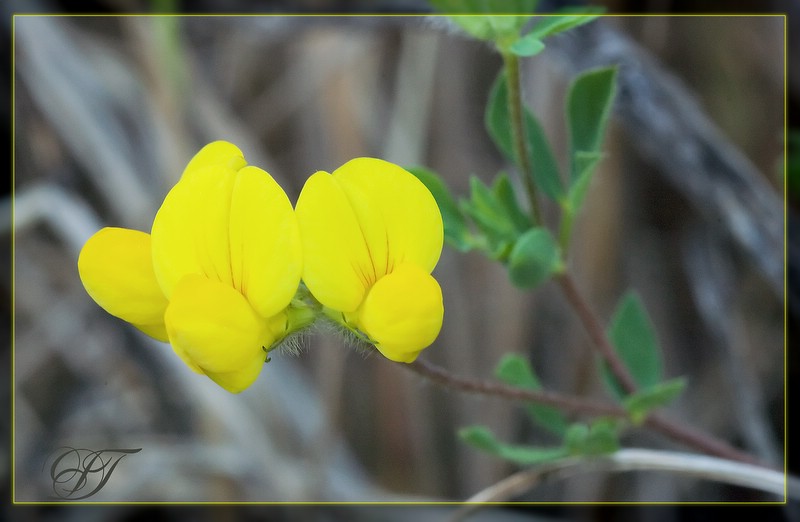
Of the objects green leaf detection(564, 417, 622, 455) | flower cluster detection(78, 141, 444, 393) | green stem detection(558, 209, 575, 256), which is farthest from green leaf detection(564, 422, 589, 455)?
flower cluster detection(78, 141, 444, 393)

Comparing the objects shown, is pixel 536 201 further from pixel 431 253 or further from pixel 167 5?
pixel 167 5

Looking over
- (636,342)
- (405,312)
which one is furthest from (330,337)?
(405,312)

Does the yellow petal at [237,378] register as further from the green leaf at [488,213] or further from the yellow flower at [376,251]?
the green leaf at [488,213]

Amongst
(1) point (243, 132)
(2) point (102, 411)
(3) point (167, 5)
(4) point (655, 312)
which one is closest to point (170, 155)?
(1) point (243, 132)

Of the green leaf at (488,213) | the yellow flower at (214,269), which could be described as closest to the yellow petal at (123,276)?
the yellow flower at (214,269)

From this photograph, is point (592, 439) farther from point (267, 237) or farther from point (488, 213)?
point (267, 237)

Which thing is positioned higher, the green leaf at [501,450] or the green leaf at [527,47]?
the green leaf at [527,47]
